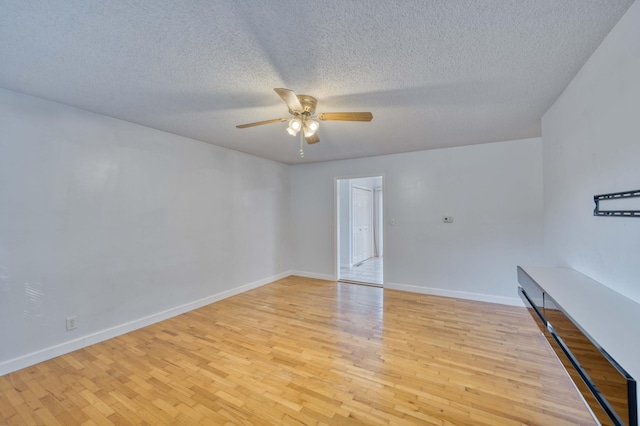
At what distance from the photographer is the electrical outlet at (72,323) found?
2520mm

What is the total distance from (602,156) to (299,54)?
2054 millimetres

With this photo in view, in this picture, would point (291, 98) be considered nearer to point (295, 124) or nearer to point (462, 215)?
point (295, 124)

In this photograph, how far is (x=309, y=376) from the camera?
212 cm

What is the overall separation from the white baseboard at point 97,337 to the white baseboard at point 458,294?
2.84 meters

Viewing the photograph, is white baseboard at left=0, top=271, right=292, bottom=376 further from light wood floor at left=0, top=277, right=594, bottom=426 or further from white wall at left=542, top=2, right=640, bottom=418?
white wall at left=542, top=2, right=640, bottom=418

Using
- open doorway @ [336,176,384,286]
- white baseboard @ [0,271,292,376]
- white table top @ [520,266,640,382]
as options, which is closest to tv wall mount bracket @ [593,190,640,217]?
white table top @ [520,266,640,382]

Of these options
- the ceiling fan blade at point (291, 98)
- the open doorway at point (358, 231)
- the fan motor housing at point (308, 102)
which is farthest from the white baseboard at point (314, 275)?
the ceiling fan blade at point (291, 98)

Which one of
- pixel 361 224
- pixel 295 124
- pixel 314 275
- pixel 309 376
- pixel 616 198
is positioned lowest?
pixel 309 376

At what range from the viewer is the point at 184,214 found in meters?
3.56

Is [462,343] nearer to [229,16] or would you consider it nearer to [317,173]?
[229,16]

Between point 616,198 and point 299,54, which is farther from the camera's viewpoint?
point 299,54

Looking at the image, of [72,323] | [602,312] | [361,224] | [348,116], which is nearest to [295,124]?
[348,116]

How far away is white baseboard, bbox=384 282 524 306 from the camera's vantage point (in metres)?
3.73

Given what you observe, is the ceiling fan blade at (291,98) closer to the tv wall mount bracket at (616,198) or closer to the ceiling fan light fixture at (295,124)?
the ceiling fan light fixture at (295,124)
